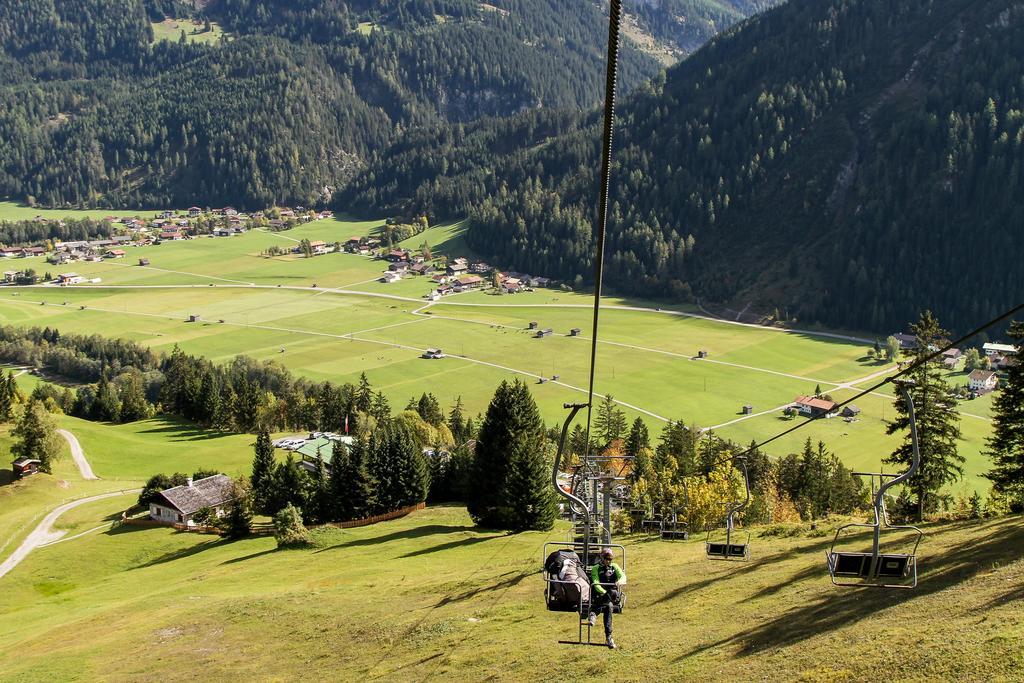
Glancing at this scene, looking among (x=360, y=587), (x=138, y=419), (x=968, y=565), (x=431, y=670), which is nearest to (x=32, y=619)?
(x=360, y=587)

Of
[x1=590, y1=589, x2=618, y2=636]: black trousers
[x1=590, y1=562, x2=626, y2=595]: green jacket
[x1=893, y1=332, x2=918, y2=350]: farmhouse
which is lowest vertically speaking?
[x1=893, y1=332, x2=918, y2=350]: farmhouse

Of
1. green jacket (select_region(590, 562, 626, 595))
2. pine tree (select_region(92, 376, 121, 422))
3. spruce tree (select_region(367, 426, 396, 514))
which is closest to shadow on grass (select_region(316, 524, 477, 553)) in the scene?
spruce tree (select_region(367, 426, 396, 514))

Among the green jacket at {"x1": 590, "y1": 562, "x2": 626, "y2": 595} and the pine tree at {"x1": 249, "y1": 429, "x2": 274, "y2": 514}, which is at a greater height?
the green jacket at {"x1": 590, "y1": 562, "x2": 626, "y2": 595}

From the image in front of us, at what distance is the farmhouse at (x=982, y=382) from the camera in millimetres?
128375

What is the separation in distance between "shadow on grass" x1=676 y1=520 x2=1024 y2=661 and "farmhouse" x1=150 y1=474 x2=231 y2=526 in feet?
180

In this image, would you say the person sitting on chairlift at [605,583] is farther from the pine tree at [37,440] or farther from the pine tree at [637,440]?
the pine tree at [37,440]

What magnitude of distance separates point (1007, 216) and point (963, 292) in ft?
84.8

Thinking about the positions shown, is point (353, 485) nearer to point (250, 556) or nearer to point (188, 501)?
point (250, 556)

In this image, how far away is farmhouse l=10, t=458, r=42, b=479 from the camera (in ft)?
283

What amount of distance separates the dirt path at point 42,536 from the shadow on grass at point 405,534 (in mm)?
25799

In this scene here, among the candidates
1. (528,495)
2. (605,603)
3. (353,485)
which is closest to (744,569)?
(605,603)

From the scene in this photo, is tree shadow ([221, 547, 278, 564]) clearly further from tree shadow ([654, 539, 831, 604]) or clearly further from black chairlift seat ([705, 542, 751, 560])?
black chairlift seat ([705, 542, 751, 560])

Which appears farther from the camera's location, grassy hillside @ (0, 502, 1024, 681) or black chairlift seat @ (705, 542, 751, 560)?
black chairlift seat @ (705, 542, 751, 560)

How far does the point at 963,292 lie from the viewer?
18688 cm
